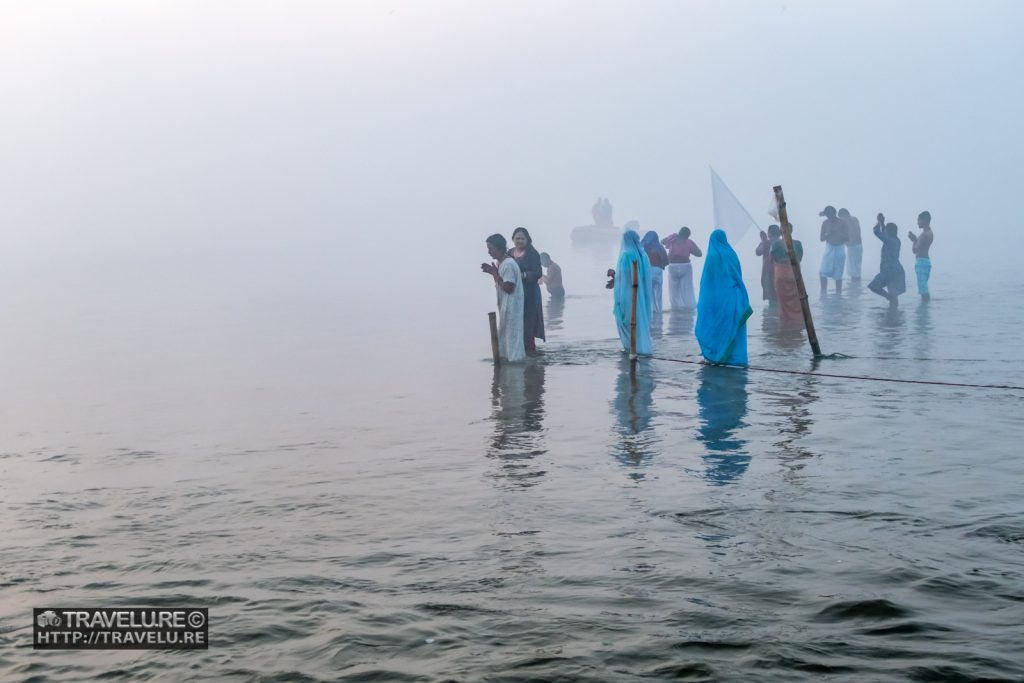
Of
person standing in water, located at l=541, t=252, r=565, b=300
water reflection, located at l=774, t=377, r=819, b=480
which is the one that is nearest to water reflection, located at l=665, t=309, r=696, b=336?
person standing in water, located at l=541, t=252, r=565, b=300

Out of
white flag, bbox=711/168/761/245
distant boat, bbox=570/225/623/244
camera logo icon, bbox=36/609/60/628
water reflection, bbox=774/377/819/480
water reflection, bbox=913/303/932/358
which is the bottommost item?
camera logo icon, bbox=36/609/60/628

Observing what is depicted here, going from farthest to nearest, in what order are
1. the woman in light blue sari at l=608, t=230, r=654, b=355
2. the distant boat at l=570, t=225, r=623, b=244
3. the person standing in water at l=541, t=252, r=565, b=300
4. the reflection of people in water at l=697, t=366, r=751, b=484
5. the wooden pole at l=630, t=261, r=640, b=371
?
the distant boat at l=570, t=225, r=623, b=244 < the person standing in water at l=541, t=252, r=565, b=300 < the woman in light blue sari at l=608, t=230, r=654, b=355 < the wooden pole at l=630, t=261, r=640, b=371 < the reflection of people in water at l=697, t=366, r=751, b=484

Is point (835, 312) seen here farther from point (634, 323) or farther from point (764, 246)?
point (634, 323)

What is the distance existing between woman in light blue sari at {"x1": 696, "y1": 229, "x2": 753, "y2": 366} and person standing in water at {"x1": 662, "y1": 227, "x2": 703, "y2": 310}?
7.92 metres

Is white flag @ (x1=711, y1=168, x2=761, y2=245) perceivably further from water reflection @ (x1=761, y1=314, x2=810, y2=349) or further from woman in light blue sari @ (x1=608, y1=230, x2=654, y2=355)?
woman in light blue sari @ (x1=608, y1=230, x2=654, y2=355)

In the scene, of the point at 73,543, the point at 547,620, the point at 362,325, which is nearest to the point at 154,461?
the point at 73,543

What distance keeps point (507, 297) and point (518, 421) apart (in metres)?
3.61

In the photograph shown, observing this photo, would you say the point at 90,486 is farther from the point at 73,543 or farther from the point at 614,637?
the point at 614,637

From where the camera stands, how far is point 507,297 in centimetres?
Answer: 1337

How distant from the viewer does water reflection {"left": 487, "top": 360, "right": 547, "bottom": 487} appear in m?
7.89

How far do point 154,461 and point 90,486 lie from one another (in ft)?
2.99

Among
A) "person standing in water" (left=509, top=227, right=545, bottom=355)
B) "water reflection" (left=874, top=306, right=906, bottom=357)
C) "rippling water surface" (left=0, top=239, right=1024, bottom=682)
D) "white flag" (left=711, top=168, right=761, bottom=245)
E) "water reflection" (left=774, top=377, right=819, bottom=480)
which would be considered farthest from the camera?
"white flag" (left=711, top=168, right=761, bottom=245)

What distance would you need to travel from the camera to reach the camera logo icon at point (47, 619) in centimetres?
500

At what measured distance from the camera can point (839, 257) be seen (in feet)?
78.4
